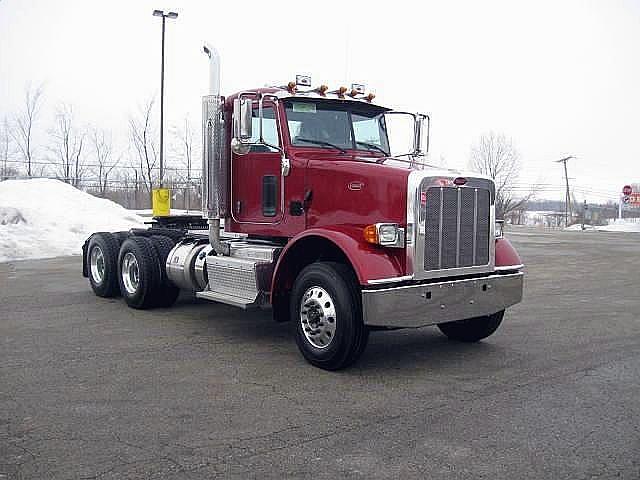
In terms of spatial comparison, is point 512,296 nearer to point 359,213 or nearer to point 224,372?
point 359,213

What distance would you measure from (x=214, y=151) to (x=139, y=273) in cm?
239

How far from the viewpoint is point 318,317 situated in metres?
6.50

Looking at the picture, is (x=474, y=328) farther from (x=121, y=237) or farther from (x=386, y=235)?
(x=121, y=237)

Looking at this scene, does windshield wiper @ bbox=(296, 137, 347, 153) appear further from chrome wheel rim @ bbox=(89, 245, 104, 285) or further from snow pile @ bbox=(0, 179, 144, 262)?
snow pile @ bbox=(0, 179, 144, 262)

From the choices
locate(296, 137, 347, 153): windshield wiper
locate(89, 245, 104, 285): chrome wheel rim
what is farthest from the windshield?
locate(89, 245, 104, 285): chrome wheel rim

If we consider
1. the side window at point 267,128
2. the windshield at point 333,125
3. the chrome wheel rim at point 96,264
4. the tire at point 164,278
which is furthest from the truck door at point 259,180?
the chrome wheel rim at point 96,264

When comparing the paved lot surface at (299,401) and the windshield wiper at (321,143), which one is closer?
the paved lot surface at (299,401)

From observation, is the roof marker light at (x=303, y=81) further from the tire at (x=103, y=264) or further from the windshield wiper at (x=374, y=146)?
the tire at (x=103, y=264)

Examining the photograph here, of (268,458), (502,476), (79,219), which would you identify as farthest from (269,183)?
(79,219)

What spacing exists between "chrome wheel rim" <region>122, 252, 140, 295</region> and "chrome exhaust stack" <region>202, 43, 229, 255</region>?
2.14 metres

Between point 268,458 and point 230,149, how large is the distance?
476cm

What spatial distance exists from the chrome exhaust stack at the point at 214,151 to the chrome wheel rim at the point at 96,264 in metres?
3.46

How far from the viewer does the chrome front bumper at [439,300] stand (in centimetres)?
604

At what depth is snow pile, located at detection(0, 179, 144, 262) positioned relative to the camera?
19078 mm
